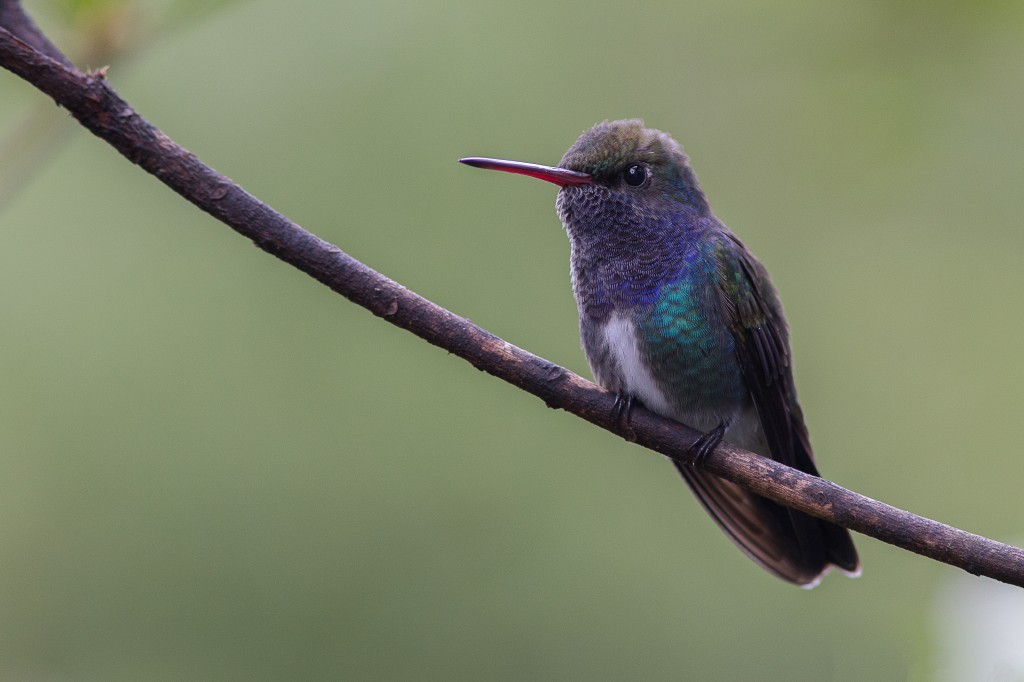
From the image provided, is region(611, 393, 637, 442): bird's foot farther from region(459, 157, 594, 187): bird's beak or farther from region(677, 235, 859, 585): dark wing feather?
region(459, 157, 594, 187): bird's beak

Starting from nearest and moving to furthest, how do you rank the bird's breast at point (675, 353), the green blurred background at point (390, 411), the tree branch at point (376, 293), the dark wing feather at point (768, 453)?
the tree branch at point (376, 293) → the bird's breast at point (675, 353) → the dark wing feather at point (768, 453) → the green blurred background at point (390, 411)

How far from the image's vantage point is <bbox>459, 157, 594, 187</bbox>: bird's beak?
3262mm

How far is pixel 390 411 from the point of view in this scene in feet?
21.2

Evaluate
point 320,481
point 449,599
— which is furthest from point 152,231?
point 449,599

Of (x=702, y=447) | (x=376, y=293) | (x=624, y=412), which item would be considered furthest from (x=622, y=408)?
(x=376, y=293)

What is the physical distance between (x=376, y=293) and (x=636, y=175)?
1477mm

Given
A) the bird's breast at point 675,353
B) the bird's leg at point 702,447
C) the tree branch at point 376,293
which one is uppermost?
the bird's breast at point 675,353

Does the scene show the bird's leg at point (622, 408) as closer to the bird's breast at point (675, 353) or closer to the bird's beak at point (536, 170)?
the bird's breast at point (675, 353)

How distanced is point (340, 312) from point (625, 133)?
3222mm

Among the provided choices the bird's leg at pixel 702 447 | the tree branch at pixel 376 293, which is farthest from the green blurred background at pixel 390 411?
the tree branch at pixel 376 293

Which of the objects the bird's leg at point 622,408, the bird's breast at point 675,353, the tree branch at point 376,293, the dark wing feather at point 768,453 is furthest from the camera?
the dark wing feather at point 768,453

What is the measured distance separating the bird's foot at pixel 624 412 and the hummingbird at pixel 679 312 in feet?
0.05

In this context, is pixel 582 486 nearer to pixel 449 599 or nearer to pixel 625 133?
pixel 449 599

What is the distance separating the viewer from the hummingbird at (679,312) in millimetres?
3566
